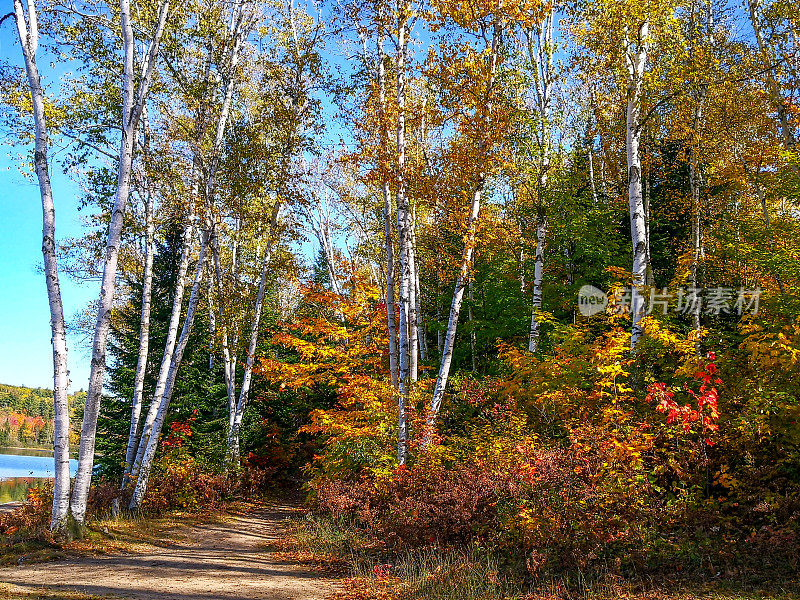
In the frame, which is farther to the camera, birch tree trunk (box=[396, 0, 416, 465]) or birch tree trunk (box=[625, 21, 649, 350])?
birch tree trunk (box=[396, 0, 416, 465])

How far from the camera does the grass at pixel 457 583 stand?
18.2 ft

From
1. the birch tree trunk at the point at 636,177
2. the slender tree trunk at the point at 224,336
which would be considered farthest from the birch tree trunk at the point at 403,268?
the slender tree trunk at the point at 224,336

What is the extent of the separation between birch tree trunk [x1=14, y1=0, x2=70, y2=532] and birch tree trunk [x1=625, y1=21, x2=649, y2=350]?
1049 centimetres

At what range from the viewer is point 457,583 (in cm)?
648

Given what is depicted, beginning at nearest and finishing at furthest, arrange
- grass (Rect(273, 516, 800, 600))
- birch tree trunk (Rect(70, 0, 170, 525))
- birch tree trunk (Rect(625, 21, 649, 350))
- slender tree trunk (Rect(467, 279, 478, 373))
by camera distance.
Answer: grass (Rect(273, 516, 800, 600)) < birch tree trunk (Rect(70, 0, 170, 525)) < birch tree trunk (Rect(625, 21, 649, 350)) < slender tree trunk (Rect(467, 279, 478, 373))

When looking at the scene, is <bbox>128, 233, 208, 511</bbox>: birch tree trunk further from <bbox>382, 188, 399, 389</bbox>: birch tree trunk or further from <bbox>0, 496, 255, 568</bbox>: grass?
<bbox>382, 188, 399, 389</bbox>: birch tree trunk

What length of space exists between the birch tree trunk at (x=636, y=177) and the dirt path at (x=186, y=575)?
7.13 m

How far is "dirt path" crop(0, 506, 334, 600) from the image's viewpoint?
21.5 feet

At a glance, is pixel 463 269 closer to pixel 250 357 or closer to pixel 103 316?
pixel 103 316

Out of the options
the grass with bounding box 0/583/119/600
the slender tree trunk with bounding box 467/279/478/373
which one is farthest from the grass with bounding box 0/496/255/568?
the slender tree trunk with bounding box 467/279/478/373

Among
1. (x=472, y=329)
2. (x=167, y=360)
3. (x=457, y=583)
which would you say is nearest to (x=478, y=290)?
(x=472, y=329)

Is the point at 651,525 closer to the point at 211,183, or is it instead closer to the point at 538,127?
the point at 538,127

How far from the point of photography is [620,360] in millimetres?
9047

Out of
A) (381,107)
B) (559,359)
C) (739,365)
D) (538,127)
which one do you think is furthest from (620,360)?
(538,127)
